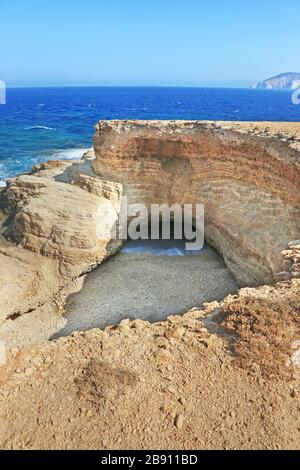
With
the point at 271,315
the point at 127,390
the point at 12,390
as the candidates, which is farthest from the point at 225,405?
the point at 12,390

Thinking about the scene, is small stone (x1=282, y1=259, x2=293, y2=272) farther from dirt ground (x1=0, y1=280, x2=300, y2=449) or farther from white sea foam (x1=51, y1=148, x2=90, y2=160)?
white sea foam (x1=51, y1=148, x2=90, y2=160)

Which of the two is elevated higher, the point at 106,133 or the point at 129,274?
the point at 106,133

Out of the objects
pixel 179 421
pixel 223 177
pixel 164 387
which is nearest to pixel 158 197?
pixel 223 177

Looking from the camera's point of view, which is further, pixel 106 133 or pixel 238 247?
pixel 106 133

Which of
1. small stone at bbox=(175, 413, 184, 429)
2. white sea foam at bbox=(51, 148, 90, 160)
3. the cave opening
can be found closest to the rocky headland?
small stone at bbox=(175, 413, 184, 429)

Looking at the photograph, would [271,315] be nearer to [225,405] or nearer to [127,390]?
[225,405]

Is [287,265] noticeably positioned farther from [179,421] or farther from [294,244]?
[179,421]
